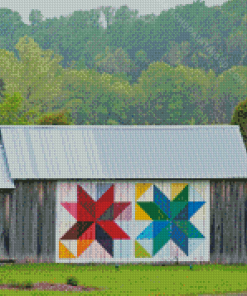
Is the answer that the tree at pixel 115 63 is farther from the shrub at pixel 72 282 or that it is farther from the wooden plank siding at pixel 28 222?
the shrub at pixel 72 282

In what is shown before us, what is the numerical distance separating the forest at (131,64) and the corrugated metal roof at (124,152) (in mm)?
44892

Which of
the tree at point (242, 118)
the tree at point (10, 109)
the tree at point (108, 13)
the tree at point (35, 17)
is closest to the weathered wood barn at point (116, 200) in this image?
the tree at point (242, 118)

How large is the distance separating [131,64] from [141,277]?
104 metres

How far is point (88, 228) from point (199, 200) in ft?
13.2

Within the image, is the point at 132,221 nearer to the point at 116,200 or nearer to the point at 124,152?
the point at 116,200

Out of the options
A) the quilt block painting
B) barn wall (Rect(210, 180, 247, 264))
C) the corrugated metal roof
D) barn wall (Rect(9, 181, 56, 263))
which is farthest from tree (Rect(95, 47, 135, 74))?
barn wall (Rect(9, 181, 56, 263))

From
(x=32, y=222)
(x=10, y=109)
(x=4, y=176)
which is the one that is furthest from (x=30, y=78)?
(x=32, y=222)

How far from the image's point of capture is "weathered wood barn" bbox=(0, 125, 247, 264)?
1002 inches

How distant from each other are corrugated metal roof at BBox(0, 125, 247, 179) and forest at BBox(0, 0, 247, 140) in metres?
44.9

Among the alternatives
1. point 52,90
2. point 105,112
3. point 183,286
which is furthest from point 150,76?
point 183,286

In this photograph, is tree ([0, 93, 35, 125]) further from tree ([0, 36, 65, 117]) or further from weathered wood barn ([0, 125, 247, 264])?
tree ([0, 36, 65, 117])

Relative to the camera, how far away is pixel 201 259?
26438 millimetres

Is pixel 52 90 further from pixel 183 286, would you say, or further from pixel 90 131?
pixel 183 286

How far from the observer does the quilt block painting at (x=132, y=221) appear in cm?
2567
